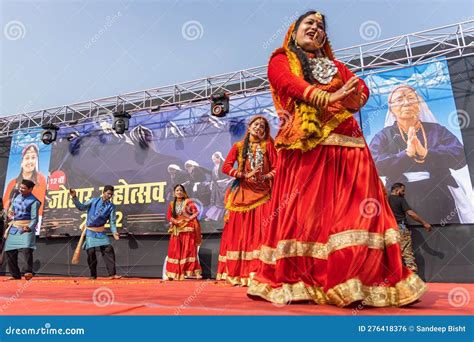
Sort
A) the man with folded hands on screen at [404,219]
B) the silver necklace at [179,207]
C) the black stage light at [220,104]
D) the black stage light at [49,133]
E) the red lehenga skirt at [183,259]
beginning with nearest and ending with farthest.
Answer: the man with folded hands on screen at [404,219] < the red lehenga skirt at [183,259] < the silver necklace at [179,207] < the black stage light at [220,104] < the black stage light at [49,133]

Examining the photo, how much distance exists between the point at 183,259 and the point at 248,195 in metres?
3.00

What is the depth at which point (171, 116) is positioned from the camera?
8.40 meters

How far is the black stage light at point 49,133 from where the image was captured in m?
9.08

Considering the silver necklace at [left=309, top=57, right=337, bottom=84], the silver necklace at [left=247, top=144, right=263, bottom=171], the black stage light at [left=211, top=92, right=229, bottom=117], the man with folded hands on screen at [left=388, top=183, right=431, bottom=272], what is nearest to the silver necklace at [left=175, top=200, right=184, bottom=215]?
the black stage light at [left=211, top=92, right=229, bottom=117]

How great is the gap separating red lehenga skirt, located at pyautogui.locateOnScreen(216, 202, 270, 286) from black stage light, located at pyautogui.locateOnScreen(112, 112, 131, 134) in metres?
4.88

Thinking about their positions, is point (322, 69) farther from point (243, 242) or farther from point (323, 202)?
point (243, 242)

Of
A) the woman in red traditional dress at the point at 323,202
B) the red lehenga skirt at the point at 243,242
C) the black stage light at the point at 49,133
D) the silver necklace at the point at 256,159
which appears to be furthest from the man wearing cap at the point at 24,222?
the woman in red traditional dress at the point at 323,202

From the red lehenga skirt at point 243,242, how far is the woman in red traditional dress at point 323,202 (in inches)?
81.3

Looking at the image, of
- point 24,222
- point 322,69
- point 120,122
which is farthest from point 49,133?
point 322,69

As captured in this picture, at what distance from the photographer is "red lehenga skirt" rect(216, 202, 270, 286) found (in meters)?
4.05

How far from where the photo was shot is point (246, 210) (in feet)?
13.9

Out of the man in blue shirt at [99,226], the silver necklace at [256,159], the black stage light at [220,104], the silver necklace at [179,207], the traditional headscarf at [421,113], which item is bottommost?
the man in blue shirt at [99,226]

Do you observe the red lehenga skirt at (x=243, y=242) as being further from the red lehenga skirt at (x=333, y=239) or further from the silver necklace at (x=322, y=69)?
the silver necklace at (x=322, y=69)

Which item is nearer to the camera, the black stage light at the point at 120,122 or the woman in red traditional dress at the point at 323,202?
the woman in red traditional dress at the point at 323,202
